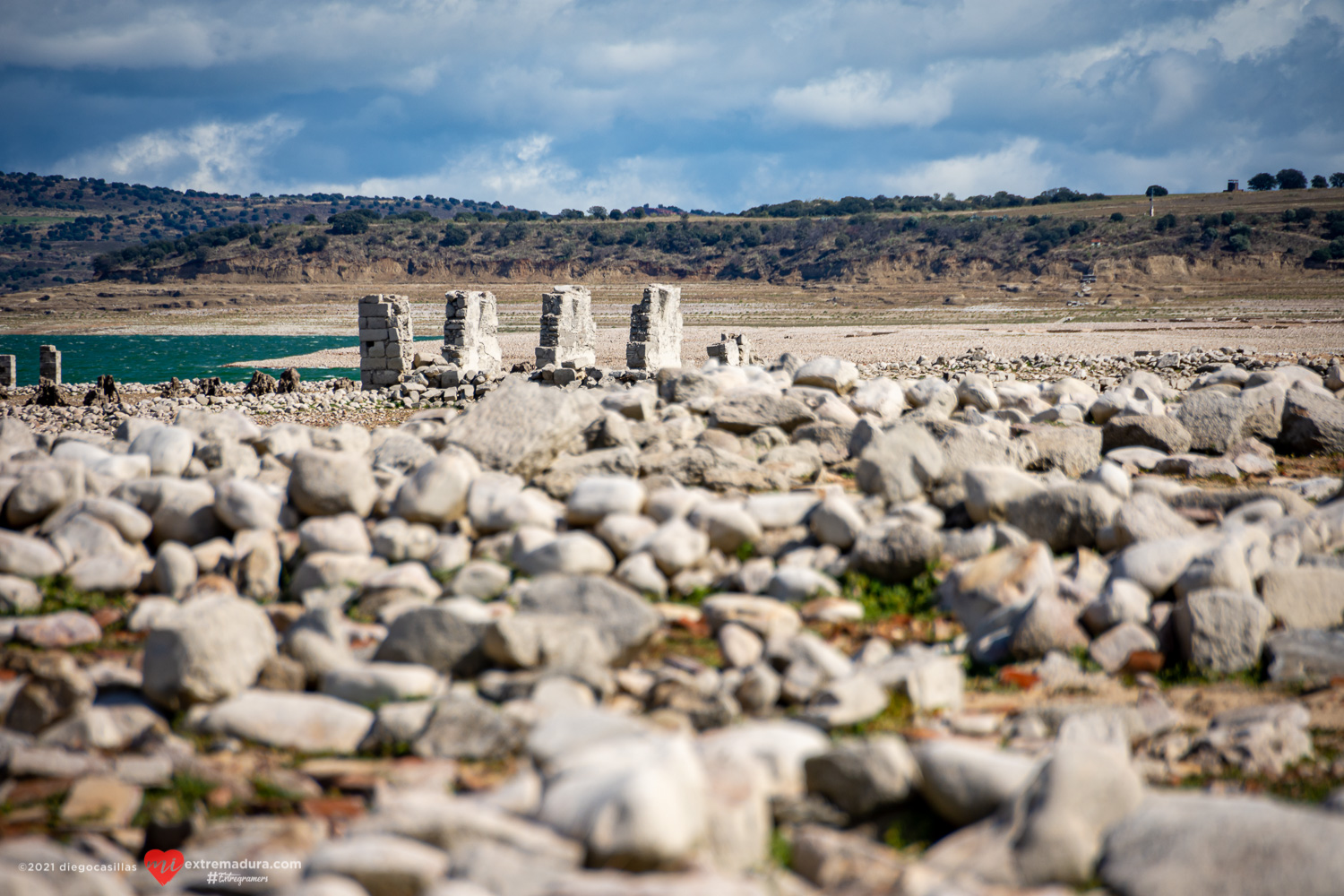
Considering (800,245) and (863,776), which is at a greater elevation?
(800,245)

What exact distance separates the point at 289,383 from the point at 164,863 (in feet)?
59.7

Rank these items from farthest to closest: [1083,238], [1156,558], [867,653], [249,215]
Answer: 1. [249,215]
2. [1083,238]
3. [1156,558]
4. [867,653]

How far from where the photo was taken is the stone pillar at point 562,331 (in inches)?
757

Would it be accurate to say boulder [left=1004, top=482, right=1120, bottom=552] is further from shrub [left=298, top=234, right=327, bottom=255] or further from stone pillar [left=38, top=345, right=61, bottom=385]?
shrub [left=298, top=234, right=327, bottom=255]

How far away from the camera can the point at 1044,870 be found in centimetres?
271

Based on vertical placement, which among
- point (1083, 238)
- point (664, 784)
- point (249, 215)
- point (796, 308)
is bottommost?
point (664, 784)

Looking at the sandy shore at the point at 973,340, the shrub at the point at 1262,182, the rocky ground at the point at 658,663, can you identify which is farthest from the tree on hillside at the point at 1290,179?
the rocky ground at the point at 658,663

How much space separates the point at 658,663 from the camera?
4320mm

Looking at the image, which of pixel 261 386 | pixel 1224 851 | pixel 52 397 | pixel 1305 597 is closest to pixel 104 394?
pixel 52 397

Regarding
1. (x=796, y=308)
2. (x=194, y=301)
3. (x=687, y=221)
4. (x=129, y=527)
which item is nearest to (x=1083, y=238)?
(x=796, y=308)

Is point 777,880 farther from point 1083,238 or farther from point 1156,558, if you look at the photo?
point 1083,238

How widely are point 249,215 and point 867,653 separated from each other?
217 m

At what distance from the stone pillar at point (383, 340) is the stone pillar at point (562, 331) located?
9.41ft

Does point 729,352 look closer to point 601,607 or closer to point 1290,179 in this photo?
point 601,607
